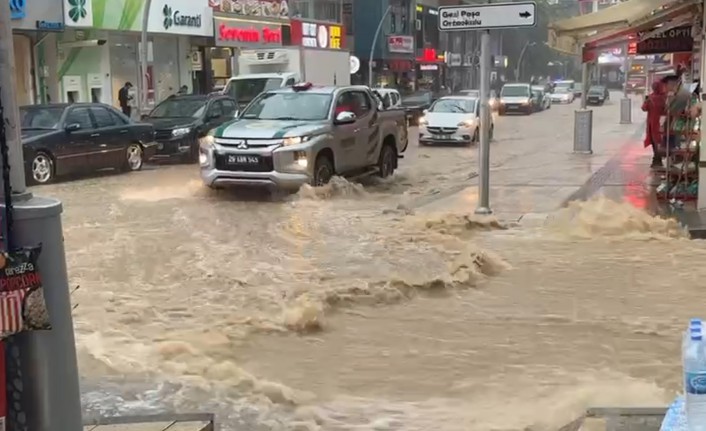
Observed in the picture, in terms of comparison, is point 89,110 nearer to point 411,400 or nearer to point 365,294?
point 365,294

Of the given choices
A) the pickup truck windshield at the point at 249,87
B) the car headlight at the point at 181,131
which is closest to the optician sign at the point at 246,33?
the pickup truck windshield at the point at 249,87

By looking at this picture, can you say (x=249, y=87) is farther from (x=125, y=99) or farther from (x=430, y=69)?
(x=430, y=69)

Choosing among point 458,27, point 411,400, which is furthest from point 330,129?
point 411,400

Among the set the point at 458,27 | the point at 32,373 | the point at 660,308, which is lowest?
the point at 660,308

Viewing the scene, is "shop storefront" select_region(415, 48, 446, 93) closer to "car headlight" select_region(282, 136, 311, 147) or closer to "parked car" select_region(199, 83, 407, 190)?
"parked car" select_region(199, 83, 407, 190)

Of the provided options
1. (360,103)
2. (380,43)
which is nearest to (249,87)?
(360,103)

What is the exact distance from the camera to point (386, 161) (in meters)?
17.0

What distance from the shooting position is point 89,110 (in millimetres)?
18078

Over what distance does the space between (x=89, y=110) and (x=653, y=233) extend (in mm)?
11627

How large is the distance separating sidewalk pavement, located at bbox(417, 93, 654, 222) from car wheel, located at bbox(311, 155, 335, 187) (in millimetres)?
1853

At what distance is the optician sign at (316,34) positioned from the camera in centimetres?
4144

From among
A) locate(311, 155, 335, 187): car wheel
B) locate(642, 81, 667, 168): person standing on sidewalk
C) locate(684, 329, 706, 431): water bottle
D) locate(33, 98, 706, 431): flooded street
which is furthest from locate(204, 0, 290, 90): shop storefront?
locate(684, 329, 706, 431): water bottle

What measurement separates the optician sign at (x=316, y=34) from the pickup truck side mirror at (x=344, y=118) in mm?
24881

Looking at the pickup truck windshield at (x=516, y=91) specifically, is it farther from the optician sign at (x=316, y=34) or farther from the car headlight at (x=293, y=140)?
the car headlight at (x=293, y=140)
